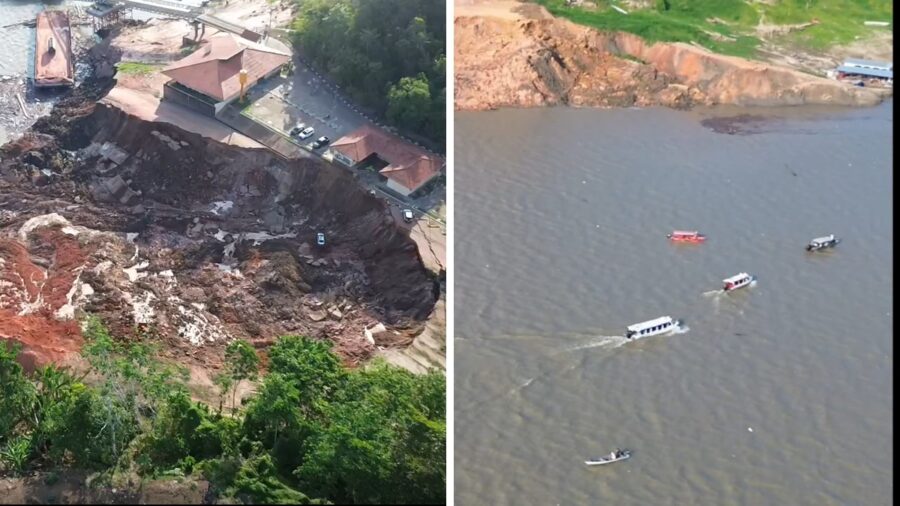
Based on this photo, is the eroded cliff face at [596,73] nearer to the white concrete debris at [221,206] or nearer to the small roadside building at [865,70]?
the small roadside building at [865,70]

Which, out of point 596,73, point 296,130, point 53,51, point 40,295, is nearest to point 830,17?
point 596,73

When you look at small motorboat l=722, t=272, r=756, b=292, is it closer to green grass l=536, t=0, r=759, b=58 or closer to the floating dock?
green grass l=536, t=0, r=759, b=58

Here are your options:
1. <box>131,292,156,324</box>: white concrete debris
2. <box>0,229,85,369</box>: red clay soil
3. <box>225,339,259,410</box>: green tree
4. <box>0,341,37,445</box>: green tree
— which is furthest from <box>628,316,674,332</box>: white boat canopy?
<box>0,229,85,369</box>: red clay soil

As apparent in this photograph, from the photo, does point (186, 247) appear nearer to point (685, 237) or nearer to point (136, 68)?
point (136, 68)

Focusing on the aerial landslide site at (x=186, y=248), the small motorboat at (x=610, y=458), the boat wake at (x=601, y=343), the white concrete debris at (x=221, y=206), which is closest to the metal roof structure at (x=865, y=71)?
the boat wake at (x=601, y=343)

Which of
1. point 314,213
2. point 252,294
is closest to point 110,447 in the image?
point 252,294

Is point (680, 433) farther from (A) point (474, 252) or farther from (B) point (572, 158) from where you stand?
(B) point (572, 158)

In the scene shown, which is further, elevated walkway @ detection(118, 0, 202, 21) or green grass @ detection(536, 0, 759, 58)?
green grass @ detection(536, 0, 759, 58)

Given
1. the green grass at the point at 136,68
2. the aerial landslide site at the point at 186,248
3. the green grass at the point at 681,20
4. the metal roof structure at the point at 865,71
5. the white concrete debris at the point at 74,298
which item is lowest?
the white concrete debris at the point at 74,298
